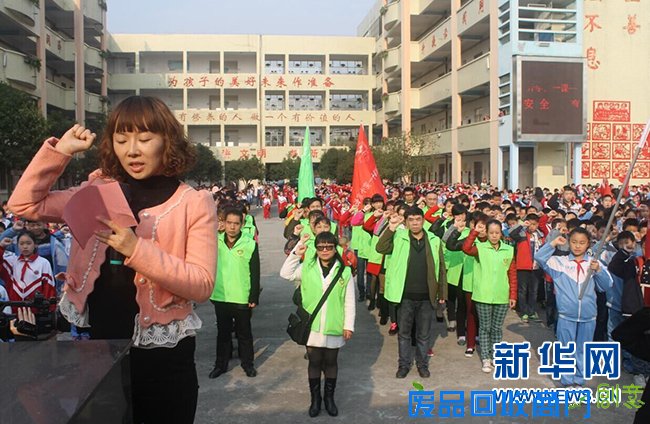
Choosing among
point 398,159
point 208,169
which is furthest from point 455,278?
point 208,169

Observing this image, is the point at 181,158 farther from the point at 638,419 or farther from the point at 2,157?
the point at 2,157

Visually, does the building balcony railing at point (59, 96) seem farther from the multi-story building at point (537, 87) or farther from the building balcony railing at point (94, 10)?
the multi-story building at point (537, 87)

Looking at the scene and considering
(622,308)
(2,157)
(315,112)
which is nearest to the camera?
(622,308)

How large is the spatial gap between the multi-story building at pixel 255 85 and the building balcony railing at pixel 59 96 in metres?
16.5

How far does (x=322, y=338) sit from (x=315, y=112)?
4516cm

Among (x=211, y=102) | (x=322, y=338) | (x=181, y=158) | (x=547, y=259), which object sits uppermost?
(x=211, y=102)

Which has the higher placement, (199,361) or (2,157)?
(2,157)

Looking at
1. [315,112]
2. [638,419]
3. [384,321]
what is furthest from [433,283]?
[315,112]

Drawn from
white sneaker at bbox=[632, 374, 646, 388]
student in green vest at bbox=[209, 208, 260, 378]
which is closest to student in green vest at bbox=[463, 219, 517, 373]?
white sneaker at bbox=[632, 374, 646, 388]

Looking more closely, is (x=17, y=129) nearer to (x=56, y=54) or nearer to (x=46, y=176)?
(x=56, y=54)

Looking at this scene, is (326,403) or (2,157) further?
(2,157)

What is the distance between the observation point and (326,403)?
4.63 metres

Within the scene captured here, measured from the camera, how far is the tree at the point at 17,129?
17.0 m

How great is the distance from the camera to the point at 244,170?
43.0 meters
